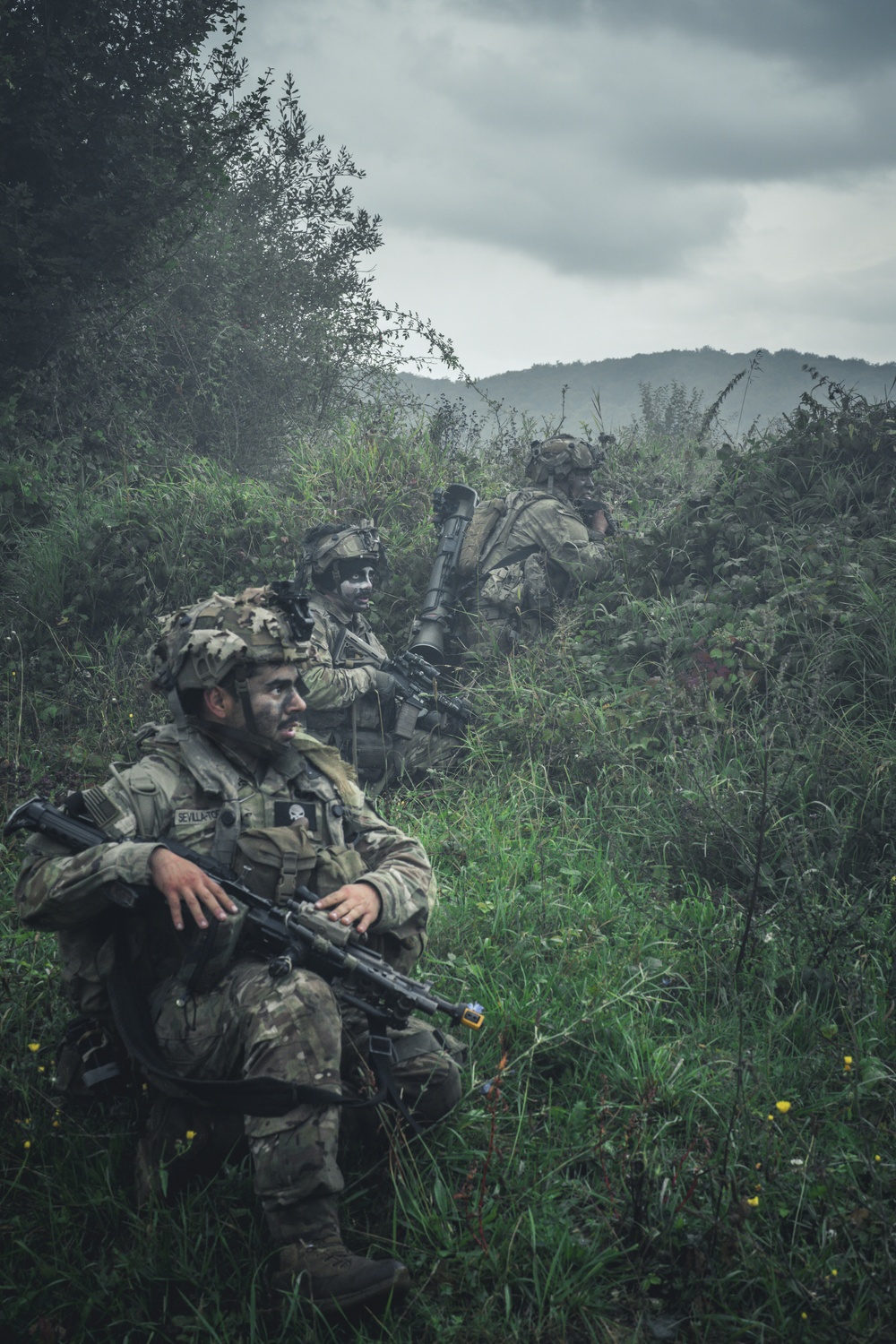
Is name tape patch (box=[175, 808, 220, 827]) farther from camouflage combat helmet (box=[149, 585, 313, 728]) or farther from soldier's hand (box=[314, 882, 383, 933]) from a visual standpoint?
soldier's hand (box=[314, 882, 383, 933])

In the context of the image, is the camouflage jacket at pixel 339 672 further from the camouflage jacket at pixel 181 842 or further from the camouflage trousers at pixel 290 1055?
the camouflage trousers at pixel 290 1055

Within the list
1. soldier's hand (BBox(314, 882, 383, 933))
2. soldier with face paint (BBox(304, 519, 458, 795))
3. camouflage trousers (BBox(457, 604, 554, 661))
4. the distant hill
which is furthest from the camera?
the distant hill

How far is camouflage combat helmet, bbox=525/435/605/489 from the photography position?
720 centimetres

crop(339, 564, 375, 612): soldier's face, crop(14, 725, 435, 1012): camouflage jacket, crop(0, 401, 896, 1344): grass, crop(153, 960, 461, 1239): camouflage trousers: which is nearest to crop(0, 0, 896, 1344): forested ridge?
crop(0, 401, 896, 1344): grass

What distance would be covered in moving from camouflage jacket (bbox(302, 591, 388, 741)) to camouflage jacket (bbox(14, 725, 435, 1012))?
2282 millimetres

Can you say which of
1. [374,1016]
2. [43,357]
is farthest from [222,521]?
[374,1016]

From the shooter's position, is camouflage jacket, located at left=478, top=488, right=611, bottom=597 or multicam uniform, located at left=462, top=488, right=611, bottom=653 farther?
camouflage jacket, located at left=478, top=488, right=611, bottom=597

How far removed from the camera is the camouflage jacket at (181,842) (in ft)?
8.04

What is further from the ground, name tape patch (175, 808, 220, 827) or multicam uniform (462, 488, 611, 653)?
multicam uniform (462, 488, 611, 653)

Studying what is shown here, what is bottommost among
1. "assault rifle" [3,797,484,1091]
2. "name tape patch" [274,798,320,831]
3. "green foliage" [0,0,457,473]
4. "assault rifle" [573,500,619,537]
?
"assault rifle" [3,797,484,1091]

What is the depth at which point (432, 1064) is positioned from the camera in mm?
2715

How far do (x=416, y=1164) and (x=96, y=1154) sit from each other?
1.00 metres

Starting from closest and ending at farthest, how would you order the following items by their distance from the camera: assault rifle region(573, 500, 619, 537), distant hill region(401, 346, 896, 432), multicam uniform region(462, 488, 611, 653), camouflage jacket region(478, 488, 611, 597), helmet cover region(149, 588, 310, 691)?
helmet cover region(149, 588, 310, 691) → multicam uniform region(462, 488, 611, 653) → camouflage jacket region(478, 488, 611, 597) → assault rifle region(573, 500, 619, 537) → distant hill region(401, 346, 896, 432)

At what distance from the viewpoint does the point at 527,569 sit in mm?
6527
